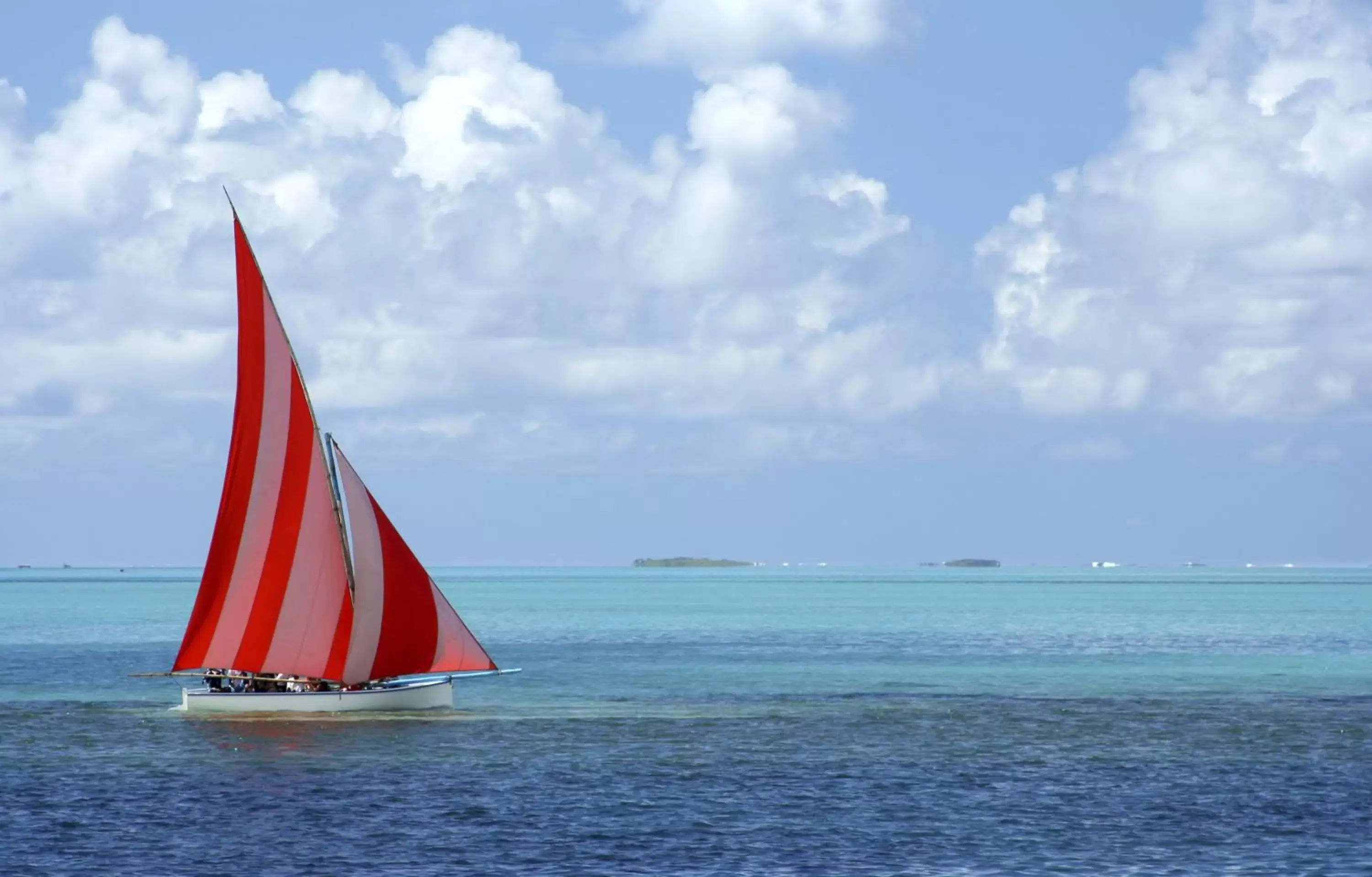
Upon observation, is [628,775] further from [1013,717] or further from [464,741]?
[1013,717]

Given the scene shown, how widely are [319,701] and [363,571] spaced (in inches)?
168

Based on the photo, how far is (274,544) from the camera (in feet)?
186

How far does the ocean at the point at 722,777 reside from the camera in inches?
1326

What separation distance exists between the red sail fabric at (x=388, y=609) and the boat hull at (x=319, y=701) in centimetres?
64

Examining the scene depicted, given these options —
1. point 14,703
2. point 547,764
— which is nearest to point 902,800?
point 547,764

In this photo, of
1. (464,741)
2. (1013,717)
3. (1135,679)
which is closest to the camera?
(464,741)

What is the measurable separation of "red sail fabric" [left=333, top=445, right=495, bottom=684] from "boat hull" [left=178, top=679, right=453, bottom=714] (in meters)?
0.64

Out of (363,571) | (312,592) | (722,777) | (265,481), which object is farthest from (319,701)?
(722,777)

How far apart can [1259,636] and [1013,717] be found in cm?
7290

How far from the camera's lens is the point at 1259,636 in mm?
127688

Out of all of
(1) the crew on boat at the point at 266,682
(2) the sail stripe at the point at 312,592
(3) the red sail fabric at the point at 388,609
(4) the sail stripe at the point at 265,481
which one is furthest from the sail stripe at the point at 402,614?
(4) the sail stripe at the point at 265,481

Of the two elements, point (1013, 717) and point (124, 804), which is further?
point (1013, 717)

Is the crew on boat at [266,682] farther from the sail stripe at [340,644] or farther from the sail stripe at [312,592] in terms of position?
the sail stripe at [312,592]

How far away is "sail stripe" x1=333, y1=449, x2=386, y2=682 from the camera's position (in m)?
56.7
